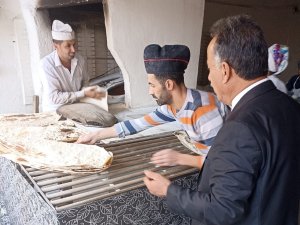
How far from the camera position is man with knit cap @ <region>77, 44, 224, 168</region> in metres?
1.16

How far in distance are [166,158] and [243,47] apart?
1.98ft

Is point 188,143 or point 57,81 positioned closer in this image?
point 188,143

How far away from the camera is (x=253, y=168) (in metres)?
0.65

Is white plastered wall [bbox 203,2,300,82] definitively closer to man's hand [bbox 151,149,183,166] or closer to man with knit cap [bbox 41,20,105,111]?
man with knit cap [bbox 41,20,105,111]

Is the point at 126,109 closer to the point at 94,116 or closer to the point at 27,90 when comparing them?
the point at 94,116

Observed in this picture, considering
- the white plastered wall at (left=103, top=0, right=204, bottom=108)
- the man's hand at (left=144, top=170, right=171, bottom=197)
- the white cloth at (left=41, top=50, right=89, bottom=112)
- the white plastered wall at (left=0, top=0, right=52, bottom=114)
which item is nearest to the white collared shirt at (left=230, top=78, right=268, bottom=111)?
the man's hand at (left=144, top=170, right=171, bottom=197)

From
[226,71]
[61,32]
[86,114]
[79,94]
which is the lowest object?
[86,114]

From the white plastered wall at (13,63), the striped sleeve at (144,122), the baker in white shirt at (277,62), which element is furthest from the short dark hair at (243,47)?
the white plastered wall at (13,63)

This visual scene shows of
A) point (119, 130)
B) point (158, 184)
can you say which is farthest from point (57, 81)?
point (158, 184)

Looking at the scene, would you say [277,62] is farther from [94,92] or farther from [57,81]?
[57,81]

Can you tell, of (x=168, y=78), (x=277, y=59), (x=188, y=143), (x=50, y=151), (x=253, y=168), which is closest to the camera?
(x=253, y=168)

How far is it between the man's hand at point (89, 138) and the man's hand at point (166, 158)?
0.35 m

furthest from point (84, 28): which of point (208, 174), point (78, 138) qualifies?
point (208, 174)

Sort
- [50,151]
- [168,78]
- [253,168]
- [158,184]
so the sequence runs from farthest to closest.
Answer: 1. [168,78]
2. [50,151]
3. [158,184]
4. [253,168]
